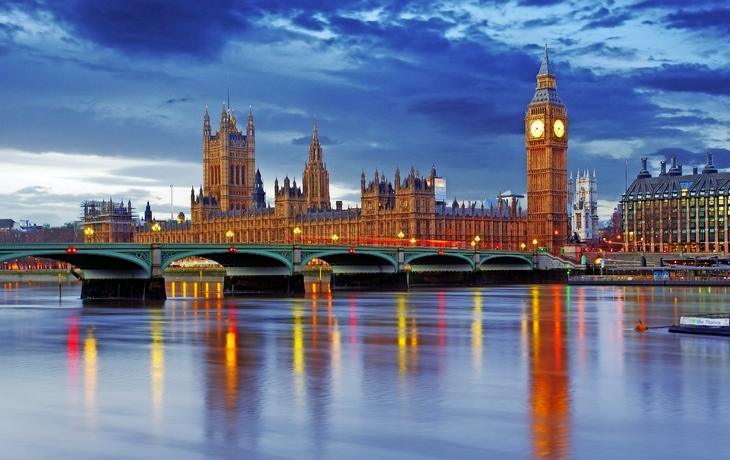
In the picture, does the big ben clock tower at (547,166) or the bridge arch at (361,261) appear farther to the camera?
the big ben clock tower at (547,166)

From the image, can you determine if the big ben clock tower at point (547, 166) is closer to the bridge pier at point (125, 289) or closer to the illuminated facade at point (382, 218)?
the illuminated facade at point (382, 218)

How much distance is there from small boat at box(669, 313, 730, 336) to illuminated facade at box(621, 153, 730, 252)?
120777mm

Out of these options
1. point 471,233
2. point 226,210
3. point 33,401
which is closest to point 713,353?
point 33,401

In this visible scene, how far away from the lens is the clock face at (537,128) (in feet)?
478

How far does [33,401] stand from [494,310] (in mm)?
37788

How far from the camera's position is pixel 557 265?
123 m

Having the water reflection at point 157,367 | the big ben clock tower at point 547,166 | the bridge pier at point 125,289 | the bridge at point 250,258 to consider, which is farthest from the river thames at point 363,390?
the big ben clock tower at point 547,166

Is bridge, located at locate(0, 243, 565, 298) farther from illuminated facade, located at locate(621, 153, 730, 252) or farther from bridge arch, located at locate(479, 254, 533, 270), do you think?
illuminated facade, located at locate(621, 153, 730, 252)

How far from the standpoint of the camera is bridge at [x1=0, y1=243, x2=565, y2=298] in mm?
69831

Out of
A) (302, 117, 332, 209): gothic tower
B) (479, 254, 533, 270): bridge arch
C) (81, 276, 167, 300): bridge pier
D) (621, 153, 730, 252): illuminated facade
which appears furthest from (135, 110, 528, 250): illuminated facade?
(81, 276, 167, 300): bridge pier

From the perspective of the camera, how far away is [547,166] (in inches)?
5689

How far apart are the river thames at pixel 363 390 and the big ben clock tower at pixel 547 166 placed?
314ft

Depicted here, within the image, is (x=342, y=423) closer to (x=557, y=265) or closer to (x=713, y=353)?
(x=713, y=353)

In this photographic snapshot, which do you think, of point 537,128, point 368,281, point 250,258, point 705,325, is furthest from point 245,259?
point 537,128
